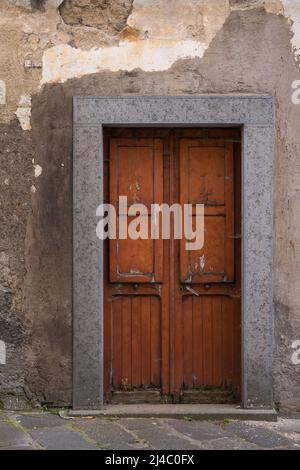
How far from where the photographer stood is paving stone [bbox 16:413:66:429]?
4.91m

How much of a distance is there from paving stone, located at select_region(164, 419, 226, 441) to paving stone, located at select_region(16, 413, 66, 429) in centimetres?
81

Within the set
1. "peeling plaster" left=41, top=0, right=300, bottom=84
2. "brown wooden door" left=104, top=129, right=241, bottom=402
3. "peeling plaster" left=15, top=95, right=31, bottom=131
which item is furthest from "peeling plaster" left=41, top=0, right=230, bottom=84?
"brown wooden door" left=104, top=129, right=241, bottom=402

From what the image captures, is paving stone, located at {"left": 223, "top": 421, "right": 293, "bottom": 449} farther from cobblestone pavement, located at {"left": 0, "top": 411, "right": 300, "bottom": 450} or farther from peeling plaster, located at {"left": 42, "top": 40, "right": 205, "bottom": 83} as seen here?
peeling plaster, located at {"left": 42, "top": 40, "right": 205, "bottom": 83}

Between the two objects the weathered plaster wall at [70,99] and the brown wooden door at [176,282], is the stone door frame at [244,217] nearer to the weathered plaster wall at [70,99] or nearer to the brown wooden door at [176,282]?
the weathered plaster wall at [70,99]

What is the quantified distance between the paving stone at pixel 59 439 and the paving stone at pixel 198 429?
0.72m

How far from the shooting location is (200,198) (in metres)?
5.50

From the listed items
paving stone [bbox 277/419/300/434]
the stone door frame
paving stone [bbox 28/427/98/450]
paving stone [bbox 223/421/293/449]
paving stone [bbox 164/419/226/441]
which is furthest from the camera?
the stone door frame

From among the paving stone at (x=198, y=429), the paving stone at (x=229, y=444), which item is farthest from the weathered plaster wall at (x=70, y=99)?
the paving stone at (x=229, y=444)

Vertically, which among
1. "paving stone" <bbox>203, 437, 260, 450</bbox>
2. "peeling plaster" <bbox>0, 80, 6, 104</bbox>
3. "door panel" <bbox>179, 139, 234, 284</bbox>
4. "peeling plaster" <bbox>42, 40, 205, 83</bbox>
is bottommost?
"paving stone" <bbox>203, 437, 260, 450</bbox>

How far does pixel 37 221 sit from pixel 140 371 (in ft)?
4.80

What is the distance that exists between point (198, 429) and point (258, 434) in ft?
1.39

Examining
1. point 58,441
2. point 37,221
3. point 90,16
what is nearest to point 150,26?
point 90,16

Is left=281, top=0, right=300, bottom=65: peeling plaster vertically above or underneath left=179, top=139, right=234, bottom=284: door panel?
above
